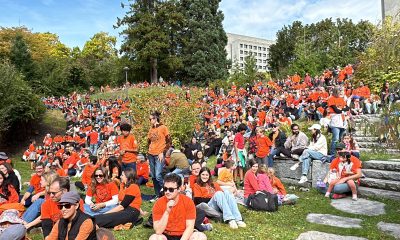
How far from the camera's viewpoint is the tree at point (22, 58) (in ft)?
118

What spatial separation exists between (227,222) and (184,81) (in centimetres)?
3539

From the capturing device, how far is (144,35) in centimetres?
3866

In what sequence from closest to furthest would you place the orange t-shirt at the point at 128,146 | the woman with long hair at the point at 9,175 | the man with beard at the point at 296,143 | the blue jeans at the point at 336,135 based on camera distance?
the woman with long hair at the point at 9,175 < the orange t-shirt at the point at 128,146 < the man with beard at the point at 296,143 < the blue jeans at the point at 336,135

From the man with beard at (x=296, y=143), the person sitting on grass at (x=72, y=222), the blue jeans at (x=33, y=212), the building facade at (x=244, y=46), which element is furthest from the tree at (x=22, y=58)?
the building facade at (x=244, y=46)

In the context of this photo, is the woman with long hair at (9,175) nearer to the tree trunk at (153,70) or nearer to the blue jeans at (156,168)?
the blue jeans at (156,168)

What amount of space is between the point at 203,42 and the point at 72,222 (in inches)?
1422

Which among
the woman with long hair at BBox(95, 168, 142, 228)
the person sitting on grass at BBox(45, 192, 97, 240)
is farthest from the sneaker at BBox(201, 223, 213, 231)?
the person sitting on grass at BBox(45, 192, 97, 240)

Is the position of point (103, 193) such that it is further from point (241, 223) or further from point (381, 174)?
point (381, 174)

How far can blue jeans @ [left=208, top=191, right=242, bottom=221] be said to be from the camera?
6.13 metres

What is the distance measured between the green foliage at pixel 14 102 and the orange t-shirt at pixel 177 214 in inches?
764

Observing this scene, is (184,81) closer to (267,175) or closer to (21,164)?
(21,164)

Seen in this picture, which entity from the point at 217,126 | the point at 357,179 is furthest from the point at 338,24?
the point at 357,179

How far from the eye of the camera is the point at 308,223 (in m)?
6.44

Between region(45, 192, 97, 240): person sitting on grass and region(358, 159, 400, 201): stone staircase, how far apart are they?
644 centimetres
